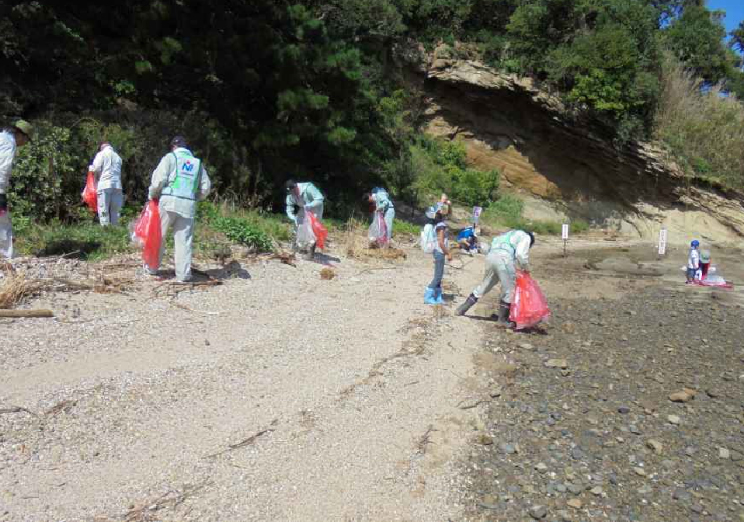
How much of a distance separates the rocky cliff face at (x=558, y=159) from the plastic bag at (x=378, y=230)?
48.1 feet

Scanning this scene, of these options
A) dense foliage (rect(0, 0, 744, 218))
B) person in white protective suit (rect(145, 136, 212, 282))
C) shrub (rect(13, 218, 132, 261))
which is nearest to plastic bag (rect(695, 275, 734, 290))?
dense foliage (rect(0, 0, 744, 218))

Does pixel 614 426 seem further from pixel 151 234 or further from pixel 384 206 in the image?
pixel 384 206

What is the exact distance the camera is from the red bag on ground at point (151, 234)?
295 inches

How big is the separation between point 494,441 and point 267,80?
1026 cm

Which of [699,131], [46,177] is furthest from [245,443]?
[699,131]

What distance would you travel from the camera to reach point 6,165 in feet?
23.2

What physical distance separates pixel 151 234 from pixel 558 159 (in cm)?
2248

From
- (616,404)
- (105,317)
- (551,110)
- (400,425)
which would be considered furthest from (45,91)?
(551,110)

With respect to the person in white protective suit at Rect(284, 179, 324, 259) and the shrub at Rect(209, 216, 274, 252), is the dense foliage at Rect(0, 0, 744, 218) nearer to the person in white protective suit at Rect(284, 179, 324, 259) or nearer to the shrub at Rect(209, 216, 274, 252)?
the shrub at Rect(209, 216, 274, 252)

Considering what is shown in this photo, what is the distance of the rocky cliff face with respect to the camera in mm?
25031

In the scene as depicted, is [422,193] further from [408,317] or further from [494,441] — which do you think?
[494,441]

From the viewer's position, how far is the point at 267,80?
43.5 ft

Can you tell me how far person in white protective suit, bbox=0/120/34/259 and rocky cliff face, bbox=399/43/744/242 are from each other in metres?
20.2

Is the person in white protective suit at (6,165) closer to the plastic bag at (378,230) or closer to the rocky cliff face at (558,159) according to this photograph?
the plastic bag at (378,230)
